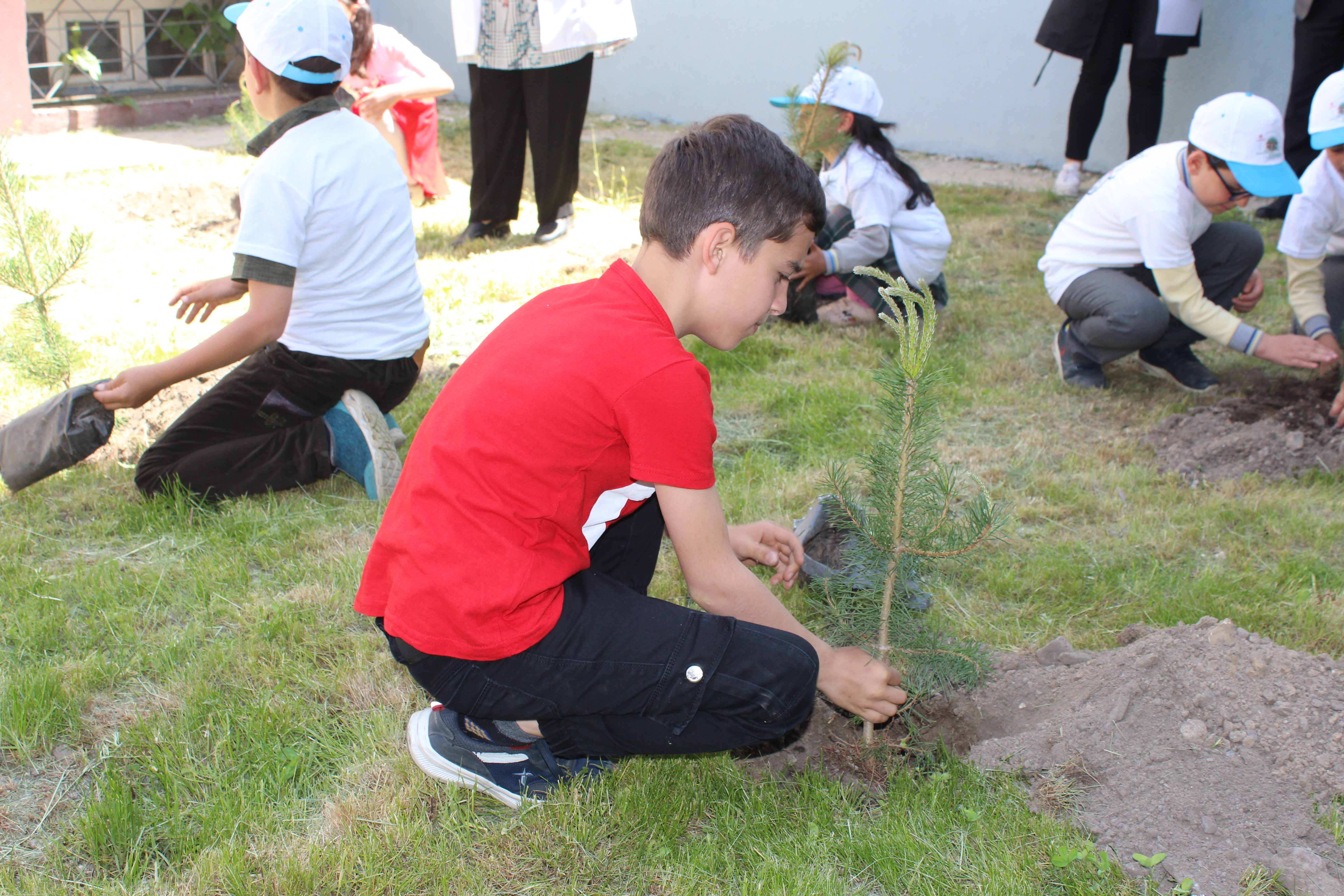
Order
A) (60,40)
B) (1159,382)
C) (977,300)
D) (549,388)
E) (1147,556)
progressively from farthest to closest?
(60,40) < (977,300) < (1159,382) < (1147,556) < (549,388)

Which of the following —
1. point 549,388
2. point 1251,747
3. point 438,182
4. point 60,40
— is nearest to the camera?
point 549,388

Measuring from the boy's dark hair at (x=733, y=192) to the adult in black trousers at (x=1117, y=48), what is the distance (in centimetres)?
492

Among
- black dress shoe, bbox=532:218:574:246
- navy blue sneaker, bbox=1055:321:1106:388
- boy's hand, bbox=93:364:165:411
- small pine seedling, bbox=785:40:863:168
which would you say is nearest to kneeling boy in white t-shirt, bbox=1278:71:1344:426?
navy blue sneaker, bbox=1055:321:1106:388

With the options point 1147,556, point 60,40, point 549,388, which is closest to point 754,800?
point 549,388

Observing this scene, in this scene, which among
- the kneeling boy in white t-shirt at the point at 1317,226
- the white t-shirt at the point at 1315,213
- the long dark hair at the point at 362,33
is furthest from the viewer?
the long dark hair at the point at 362,33

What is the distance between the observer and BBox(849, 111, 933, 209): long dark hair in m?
4.19

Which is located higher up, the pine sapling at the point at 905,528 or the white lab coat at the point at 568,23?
the white lab coat at the point at 568,23

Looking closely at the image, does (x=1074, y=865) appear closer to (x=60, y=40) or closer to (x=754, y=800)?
(x=754, y=800)

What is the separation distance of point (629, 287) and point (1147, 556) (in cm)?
174

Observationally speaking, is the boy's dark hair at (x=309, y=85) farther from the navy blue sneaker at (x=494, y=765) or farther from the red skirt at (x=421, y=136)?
the red skirt at (x=421, y=136)

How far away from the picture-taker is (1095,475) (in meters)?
3.11

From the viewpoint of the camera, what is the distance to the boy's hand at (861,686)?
176 cm

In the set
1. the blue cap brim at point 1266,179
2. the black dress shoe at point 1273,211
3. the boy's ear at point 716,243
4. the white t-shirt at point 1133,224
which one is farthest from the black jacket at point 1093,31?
the boy's ear at point 716,243

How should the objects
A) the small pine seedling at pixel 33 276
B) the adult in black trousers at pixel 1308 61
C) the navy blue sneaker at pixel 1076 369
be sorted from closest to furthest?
1. the small pine seedling at pixel 33 276
2. the navy blue sneaker at pixel 1076 369
3. the adult in black trousers at pixel 1308 61
